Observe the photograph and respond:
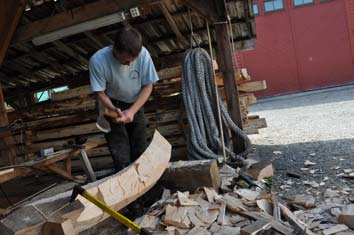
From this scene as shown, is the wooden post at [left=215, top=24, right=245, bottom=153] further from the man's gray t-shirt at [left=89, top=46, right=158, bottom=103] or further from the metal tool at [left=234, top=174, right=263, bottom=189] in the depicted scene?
the man's gray t-shirt at [left=89, top=46, right=158, bottom=103]

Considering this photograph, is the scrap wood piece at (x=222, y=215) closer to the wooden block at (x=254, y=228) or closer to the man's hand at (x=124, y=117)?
the wooden block at (x=254, y=228)

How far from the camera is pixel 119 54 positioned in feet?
9.63

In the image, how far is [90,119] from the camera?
6426 mm

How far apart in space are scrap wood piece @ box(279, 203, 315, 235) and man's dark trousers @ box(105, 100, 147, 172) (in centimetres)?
151

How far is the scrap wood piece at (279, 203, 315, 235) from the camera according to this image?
2.54m

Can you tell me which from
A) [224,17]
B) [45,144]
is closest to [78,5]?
[224,17]

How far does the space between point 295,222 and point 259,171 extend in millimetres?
1343

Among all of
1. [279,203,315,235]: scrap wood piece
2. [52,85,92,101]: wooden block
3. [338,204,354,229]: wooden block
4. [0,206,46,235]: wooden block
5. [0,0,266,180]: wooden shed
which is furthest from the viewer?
[52,85,92,101]: wooden block

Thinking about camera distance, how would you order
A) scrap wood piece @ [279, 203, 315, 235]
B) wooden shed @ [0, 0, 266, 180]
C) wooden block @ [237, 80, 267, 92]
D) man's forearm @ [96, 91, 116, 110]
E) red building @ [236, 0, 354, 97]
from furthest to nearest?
red building @ [236, 0, 354, 97] < wooden block @ [237, 80, 267, 92] < wooden shed @ [0, 0, 266, 180] < man's forearm @ [96, 91, 116, 110] < scrap wood piece @ [279, 203, 315, 235]

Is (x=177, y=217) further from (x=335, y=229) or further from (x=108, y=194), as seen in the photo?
(x=335, y=229)

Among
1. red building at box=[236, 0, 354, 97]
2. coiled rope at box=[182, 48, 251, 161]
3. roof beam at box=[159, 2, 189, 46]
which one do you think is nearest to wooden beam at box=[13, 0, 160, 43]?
roof beam at box=[159, 2, 189, 46]

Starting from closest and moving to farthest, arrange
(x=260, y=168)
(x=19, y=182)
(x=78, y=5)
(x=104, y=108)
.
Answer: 1. (x=104, y=108)
2. (x=260, y=168)
3. (x=78, y=5)
4. (x=19, y=182)

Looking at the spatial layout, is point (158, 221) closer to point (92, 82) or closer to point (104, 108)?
point (104, 108)

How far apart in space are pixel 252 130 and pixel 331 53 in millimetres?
13068
